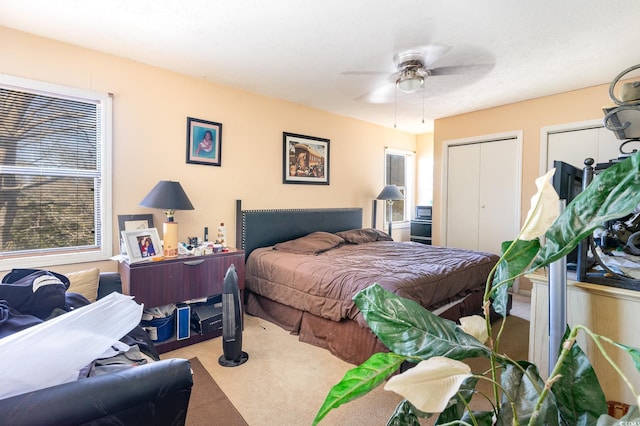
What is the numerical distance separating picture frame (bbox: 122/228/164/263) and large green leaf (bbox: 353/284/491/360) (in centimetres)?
235

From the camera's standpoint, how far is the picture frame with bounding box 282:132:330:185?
13.0 ft

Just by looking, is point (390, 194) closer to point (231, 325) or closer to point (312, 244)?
point (312, 244)

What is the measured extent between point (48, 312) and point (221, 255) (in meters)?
1.47

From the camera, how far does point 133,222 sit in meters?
2.77

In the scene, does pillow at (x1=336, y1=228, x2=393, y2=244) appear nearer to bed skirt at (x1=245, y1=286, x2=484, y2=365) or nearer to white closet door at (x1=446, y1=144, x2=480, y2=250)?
white closet door at (x1=446, y1=144, x2=480, y2=250)

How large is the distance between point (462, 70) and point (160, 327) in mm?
3422

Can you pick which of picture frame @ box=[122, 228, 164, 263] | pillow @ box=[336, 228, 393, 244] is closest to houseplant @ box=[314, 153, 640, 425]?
picture frame @ box=[122, 228, 164, 263]

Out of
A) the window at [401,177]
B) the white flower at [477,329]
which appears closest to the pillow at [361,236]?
the window at [401,177]

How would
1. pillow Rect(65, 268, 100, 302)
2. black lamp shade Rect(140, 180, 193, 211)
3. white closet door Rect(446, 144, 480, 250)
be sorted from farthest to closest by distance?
white closet door Rect(446, 144, 480, 250) < black lamp shade Rect(140, 180, 193, 211) < pillow Rect(65, 268, 100, 302)


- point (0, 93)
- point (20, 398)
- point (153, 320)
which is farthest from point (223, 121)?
point (20, 398)

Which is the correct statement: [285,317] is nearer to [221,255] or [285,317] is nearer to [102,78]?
[221,255]

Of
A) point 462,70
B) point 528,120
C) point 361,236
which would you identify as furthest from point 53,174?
point 528,120

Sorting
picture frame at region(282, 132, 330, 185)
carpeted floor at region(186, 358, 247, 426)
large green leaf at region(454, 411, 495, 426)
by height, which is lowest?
carpeted floor at region(186, 358, 247, 426)

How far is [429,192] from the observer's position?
5.67 metres
